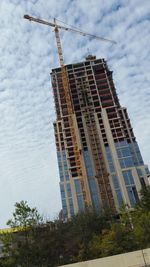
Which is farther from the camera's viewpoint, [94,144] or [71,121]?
[71,121]

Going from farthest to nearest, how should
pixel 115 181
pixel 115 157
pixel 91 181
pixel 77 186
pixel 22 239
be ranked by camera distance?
pixel 115 157 → pixel 77 186 → pixel 91 181 → pixel 115 181 → pixel 22 239

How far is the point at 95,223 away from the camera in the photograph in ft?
189

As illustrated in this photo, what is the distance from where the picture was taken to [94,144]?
110250mm

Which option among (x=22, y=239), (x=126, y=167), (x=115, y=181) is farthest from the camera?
(x=126, y=167)

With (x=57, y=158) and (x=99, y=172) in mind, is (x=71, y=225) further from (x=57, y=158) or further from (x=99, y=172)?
(x=57, y=158)

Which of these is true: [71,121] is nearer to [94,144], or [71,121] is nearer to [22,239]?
[94,144]

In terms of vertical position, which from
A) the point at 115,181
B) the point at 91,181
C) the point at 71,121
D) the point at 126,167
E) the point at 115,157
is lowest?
the point at 115,181

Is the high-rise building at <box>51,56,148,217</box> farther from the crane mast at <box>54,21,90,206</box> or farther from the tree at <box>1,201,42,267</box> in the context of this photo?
the tree at <box>1,201,42,267</box>

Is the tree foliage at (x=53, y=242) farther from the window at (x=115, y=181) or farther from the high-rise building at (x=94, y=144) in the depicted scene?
the window at (x=115, y=181)

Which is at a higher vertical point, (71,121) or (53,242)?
(71,121)

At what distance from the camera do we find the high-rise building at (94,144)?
334ft

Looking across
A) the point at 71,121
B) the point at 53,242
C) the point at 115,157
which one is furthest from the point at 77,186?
the point at 53,242

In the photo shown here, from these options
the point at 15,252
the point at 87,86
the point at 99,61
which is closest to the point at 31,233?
the point at 15,252

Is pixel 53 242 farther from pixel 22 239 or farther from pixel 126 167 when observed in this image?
pixel 126 167
